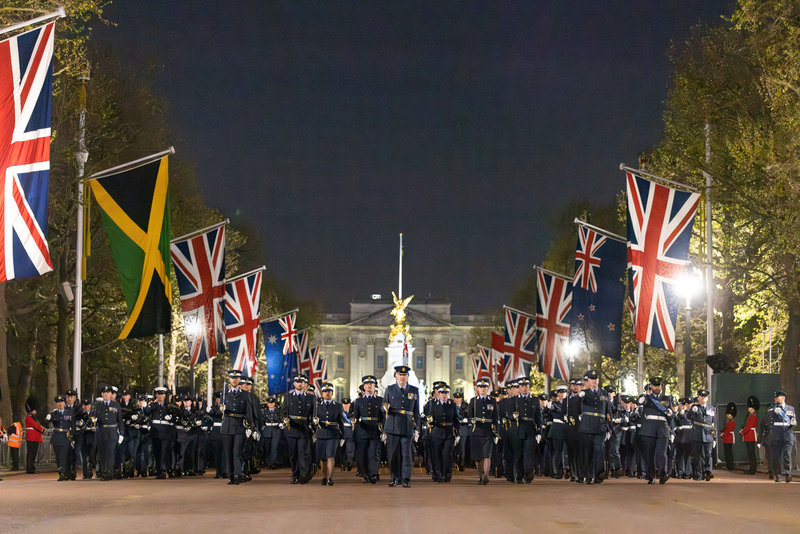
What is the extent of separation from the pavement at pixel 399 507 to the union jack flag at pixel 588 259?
1023cm

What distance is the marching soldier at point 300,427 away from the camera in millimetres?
23609

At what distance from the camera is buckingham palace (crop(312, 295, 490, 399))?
175 meters

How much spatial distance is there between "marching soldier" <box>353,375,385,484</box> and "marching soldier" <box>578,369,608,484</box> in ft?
13.0

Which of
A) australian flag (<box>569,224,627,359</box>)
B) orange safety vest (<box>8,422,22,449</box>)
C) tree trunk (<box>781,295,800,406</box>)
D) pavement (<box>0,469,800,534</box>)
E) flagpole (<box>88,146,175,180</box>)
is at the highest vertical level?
flagpole (<box>88,146,175,180</box>)

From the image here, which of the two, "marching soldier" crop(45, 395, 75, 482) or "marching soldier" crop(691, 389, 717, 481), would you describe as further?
"marching soldier" crop(691, 389, 717, 481)

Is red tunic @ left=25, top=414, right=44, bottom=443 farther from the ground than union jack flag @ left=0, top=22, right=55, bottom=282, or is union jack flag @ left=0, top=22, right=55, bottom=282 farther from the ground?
union jack flag @ left=0, top=22, right=55, bottom=282

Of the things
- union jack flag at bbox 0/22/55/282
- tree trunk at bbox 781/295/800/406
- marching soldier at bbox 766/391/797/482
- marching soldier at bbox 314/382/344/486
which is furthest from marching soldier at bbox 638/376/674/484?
union jack flag at bbox 0/22/55/282

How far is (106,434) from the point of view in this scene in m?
24.1

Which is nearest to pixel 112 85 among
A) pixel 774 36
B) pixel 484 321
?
pixel 774 36

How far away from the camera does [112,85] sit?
40.9m

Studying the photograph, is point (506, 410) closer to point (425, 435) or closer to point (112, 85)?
A: point (425, 435)

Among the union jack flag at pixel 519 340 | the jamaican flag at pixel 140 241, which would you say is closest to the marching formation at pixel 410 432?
the jamaican flag at pixel 140 241

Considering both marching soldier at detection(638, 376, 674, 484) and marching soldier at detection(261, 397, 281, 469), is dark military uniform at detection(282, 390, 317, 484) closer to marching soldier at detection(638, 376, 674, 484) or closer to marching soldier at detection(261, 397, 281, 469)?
marching soldier at detection(261, 397, 281, 469)

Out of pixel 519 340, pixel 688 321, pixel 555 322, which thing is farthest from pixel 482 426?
pixel 519 340
